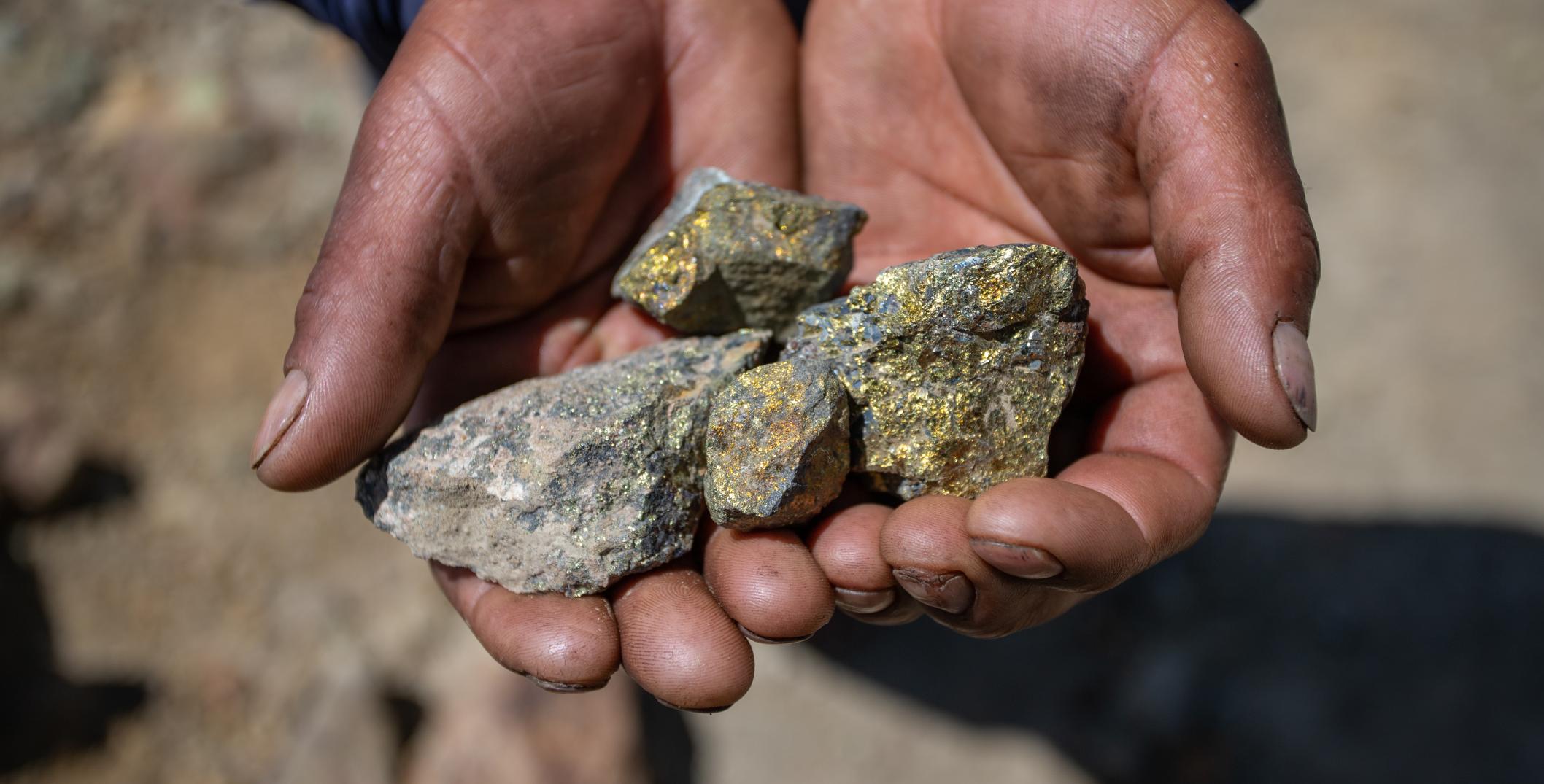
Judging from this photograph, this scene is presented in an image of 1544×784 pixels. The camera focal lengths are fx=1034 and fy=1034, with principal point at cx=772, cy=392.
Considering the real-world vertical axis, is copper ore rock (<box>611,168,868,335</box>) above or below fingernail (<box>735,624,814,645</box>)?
above

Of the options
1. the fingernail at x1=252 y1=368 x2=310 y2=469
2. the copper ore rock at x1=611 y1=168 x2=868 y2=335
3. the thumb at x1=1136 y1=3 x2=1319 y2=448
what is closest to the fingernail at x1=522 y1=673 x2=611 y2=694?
the fingernail at x1=252 y1=368 x2=310 y2=469

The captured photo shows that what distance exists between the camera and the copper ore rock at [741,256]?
7.38ft

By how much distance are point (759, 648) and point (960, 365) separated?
175cm

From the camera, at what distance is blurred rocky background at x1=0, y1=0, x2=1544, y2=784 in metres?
3.17

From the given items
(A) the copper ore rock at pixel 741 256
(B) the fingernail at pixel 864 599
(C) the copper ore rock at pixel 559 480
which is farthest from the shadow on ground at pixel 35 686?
(B) the fingernail at pixel 864 599

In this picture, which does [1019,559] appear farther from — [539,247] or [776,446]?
[539,247]

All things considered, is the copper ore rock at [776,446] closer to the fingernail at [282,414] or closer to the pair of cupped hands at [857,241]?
the pair of cupped hands at [857,241]

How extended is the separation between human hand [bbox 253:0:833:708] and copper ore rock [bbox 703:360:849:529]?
81 millimetres

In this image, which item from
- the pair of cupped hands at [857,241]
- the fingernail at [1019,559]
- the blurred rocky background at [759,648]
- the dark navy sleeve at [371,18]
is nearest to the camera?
the fingernail at [1019,559]

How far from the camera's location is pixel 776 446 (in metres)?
1.89

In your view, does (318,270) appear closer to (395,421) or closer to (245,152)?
(395,421)

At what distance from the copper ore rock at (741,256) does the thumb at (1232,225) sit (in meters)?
0.67

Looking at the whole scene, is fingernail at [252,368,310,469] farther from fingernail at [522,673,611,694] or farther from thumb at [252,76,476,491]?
fingernail at [522,673,611,694]

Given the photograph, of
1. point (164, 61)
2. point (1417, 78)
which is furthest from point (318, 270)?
point (1417, 78)
